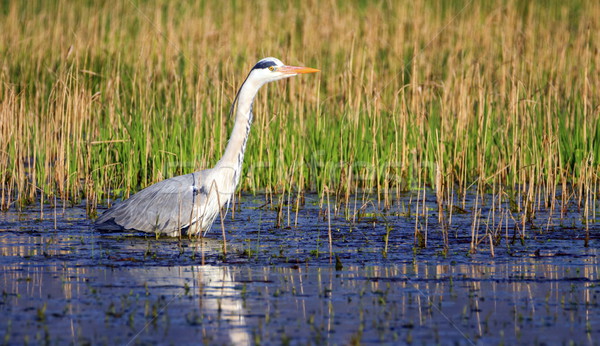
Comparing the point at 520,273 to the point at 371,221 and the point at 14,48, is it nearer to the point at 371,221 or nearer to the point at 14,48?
the point at 371,221

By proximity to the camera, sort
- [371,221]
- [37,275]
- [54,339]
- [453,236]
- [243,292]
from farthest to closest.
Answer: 1. [371,221]
2. [453,236]
3. [37,275]
4. [243,292]
5. [54,339]

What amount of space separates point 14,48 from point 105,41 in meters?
1.67

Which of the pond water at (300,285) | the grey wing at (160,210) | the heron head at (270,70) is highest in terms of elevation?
the heron head at (270,70)

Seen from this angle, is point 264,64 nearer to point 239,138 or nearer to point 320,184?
point 239,138

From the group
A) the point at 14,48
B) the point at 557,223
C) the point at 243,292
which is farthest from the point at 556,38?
the point at 243,292

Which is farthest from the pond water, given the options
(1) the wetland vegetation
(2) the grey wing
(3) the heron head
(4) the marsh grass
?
(3) the heron head

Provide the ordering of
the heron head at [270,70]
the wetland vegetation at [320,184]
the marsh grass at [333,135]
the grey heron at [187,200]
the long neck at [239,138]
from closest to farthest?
1. the wetland vegetation at [320,184]
2. the grey heron at [187,200]
3. the long neck at [239,138]
4. the heron head at [270,70]
5. the marsh grass at [333,135]

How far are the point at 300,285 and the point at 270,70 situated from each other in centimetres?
317

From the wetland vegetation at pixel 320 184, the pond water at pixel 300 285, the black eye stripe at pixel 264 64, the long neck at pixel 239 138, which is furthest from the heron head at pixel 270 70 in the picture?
the pond water at pixel 300 285

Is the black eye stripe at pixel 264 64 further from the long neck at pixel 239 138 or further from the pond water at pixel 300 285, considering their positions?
the pond water at pixel 300 285

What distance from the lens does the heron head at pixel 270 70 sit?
8.34 meters

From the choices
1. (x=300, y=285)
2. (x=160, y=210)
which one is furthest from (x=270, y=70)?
(x=300, y=285)

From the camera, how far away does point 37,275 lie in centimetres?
602

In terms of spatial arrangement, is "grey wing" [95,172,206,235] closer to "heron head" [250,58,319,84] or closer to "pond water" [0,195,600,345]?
"pond water" [0,195,600,345]
